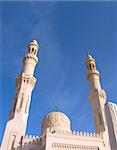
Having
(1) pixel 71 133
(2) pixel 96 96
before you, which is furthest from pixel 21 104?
(2) pixel 96 96

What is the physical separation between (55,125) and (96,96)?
535 cm

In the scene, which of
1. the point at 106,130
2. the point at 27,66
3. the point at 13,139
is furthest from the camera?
the point at 27,66

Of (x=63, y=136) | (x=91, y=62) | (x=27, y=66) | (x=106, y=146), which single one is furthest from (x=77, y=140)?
(x=91, y=62)

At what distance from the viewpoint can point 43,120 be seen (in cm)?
1928

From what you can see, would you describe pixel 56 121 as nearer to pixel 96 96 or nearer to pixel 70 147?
pixel 70 147

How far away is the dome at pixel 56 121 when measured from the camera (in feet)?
57.5

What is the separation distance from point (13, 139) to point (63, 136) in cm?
362

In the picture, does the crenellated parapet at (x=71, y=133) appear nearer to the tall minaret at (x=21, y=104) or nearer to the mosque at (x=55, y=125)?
the mosque at (x=55, y=125)

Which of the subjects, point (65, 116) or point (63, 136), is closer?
point (63, 136)

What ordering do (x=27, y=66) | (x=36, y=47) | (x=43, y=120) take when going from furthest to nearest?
(x=36, y=47) → (x=27, y=66) → (x=43, y=120)

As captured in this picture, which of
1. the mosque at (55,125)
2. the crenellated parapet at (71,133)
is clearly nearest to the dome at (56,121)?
the mosque at (55,125)

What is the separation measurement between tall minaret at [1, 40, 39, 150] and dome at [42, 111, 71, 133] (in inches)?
85.6

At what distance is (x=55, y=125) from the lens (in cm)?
1748

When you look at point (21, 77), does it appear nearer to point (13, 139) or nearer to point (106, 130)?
point (13, 139)
